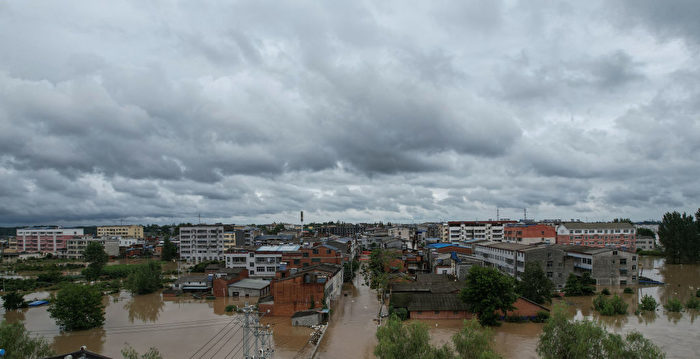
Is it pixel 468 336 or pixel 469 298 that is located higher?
pixel 468 336

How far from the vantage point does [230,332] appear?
91.8ft

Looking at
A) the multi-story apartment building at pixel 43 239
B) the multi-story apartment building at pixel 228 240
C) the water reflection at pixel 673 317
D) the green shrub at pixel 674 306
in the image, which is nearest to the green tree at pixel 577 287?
the green shrub at pixel 674 306

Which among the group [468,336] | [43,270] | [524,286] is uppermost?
[468,336]

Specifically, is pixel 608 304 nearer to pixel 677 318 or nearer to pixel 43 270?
pixel 677 318

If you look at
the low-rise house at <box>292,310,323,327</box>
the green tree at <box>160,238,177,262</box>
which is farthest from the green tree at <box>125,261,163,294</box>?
the green tree at <box>160,238,177,262</box>

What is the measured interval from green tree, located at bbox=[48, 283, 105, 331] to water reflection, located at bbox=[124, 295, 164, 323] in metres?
3.58

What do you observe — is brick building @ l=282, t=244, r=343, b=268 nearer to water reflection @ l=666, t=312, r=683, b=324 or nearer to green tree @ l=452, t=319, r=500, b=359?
water reflection @ l=666, t=312, r=683, b=324

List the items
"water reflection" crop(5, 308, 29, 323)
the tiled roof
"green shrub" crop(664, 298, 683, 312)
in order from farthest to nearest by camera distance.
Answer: the tiled roof, "water reflection" crop(5, 308, 29, 323), "green shrub" crop(664, 298, 683, 312)

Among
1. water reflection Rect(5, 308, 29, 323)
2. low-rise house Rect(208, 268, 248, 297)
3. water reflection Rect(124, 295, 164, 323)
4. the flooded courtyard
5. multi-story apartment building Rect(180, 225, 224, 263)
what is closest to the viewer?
the flooded courtyard

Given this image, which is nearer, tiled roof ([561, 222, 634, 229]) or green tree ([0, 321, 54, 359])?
green tree ([0, 321, 54, 359])

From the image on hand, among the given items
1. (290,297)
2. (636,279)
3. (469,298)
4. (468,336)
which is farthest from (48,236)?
(636,279)

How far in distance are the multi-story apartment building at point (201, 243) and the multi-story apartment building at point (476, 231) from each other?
159 ft

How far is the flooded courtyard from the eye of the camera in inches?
939

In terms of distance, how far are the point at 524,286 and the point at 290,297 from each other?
20.3 metres
